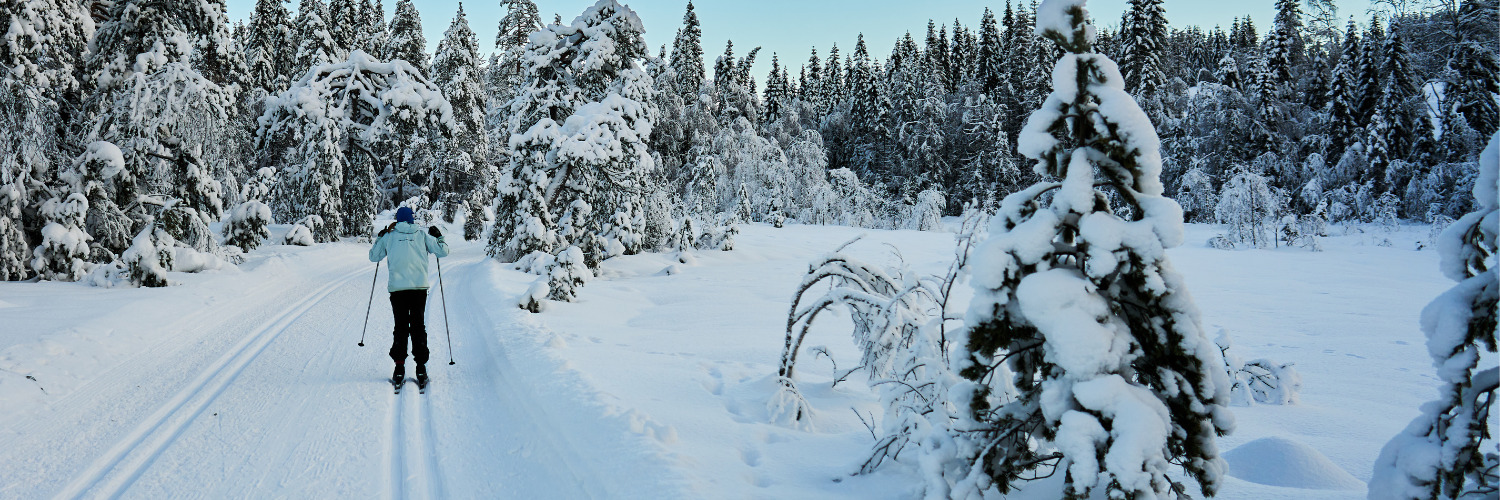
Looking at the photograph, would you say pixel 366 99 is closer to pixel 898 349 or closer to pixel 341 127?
pixel 341 127

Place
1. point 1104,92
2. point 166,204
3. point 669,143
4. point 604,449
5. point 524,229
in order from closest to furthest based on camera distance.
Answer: point 1104,92, point 604,449, point 166,204, point 524,229, point 669,143

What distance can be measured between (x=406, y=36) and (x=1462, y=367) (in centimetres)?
3531

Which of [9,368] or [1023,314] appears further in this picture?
[9,368]

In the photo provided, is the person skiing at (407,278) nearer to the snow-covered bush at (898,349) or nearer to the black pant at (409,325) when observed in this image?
the black pant at (409,325)

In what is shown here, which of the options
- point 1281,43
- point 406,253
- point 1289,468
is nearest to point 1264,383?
point 1289,468

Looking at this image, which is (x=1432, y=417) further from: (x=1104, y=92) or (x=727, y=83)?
(x=727, y=83)

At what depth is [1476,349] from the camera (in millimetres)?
1872

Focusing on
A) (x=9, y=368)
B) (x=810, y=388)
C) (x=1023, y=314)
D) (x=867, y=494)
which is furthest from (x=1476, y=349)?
(x=9, y=368)

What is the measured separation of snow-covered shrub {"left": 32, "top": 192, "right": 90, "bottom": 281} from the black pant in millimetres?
9305

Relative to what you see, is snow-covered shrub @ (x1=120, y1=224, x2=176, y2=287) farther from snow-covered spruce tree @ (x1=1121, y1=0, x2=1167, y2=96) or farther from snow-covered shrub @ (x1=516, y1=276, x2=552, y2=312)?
snow-covered spruce tree @ (x1=1121, y1=0, x2=1167, y2=96)

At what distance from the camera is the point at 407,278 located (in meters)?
6.41

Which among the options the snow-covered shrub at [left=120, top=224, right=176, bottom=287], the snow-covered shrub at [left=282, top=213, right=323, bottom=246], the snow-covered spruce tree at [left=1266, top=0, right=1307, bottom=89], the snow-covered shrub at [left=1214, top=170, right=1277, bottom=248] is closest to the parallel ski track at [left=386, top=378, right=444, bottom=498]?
the snow-covered shrub at [left=120, top=224, right=176, bottom=287]

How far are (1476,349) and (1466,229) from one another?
33cm

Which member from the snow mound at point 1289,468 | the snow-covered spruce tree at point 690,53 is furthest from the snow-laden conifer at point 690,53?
the snow mound at point 1289,468
